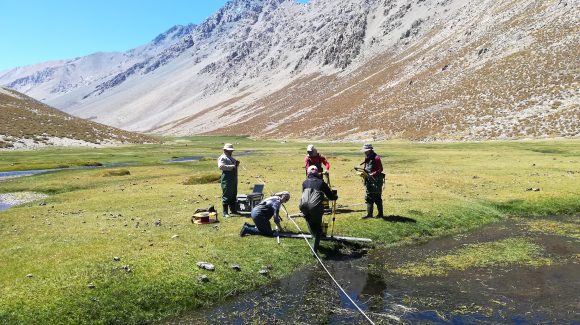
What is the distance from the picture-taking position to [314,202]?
651 inches

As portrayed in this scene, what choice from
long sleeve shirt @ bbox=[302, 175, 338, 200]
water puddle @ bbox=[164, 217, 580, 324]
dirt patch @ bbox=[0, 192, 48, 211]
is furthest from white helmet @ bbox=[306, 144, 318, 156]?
dirt patch @ bbox=[0, 192, 48, 211]

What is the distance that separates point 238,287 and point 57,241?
337 inches

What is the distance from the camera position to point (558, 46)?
11694cm

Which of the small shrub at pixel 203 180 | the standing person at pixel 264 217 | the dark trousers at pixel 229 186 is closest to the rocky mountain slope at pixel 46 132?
the small shrub at pixel 203 180

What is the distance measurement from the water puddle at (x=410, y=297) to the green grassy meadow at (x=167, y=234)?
1.23 m

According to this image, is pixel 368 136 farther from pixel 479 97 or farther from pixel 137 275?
pixel 137 275

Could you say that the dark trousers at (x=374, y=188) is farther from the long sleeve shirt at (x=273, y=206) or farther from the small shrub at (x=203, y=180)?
the small shrub at (x=203, y=180)

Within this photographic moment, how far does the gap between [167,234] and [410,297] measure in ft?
35.5

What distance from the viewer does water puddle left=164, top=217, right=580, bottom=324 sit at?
40.3 ft

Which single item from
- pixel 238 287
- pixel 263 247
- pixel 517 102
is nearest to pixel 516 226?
pixel 263 247

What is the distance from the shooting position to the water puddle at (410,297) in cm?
1227

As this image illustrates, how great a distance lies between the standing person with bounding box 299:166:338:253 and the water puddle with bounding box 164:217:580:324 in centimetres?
133

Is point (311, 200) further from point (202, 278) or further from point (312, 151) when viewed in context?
point (312, 151)

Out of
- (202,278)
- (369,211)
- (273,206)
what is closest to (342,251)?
(273,206)
